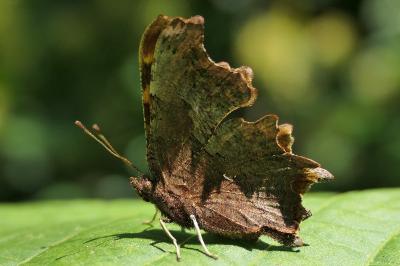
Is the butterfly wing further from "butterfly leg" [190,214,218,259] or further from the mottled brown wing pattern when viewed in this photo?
"butterfly leg" [190,214,218,259]

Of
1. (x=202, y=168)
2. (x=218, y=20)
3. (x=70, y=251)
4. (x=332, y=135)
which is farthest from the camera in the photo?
(x=218, y=20)

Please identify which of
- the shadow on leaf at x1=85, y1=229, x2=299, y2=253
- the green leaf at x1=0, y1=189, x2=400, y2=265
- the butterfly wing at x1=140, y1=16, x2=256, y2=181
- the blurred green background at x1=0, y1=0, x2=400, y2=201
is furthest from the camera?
the blurred green background at x1=0, y1=0, x2=400, y2=201

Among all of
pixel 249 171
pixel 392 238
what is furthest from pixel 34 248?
pixel 392 238

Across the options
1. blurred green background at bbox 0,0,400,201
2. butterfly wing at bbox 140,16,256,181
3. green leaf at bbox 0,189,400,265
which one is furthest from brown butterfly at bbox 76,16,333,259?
blurred green background at bbox 0,0,400,201

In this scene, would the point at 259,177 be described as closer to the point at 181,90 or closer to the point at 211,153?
the point at 211,153

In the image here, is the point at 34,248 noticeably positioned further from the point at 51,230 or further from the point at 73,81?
the point at 73,81

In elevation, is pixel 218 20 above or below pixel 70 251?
above
